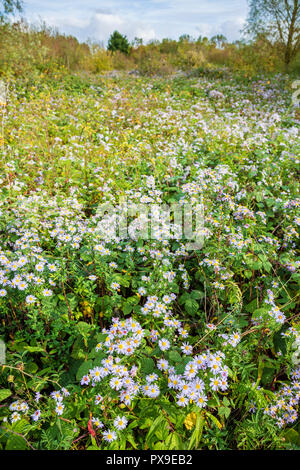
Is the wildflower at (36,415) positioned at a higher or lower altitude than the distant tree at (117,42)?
lower

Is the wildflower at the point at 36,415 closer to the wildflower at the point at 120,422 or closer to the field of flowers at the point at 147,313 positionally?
the field of flowers at the point at 147,313

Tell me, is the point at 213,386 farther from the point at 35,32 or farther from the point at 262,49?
the point at 262,49

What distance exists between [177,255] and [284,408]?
147cm

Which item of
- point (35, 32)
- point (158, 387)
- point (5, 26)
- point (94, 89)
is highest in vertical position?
point (35, 32)

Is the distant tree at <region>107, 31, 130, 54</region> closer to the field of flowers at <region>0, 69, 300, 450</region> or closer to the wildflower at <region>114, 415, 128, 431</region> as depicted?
the field of flowers at <region>0, 69, 300, 450</region>

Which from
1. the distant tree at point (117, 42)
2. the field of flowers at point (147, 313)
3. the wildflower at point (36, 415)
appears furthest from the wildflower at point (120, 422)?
the distant tree at point (117, 42)

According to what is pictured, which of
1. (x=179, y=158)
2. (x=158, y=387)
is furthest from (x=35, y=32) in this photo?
(x=158, y=387)

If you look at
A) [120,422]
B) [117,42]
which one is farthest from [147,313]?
[117,42]

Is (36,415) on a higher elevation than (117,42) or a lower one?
lower

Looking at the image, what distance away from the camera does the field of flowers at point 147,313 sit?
166cm

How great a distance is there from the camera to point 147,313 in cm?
213

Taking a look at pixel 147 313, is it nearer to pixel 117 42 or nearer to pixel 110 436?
pixel 110 436

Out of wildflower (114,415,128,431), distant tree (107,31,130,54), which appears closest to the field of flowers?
wildflower (114,415,128,431)
